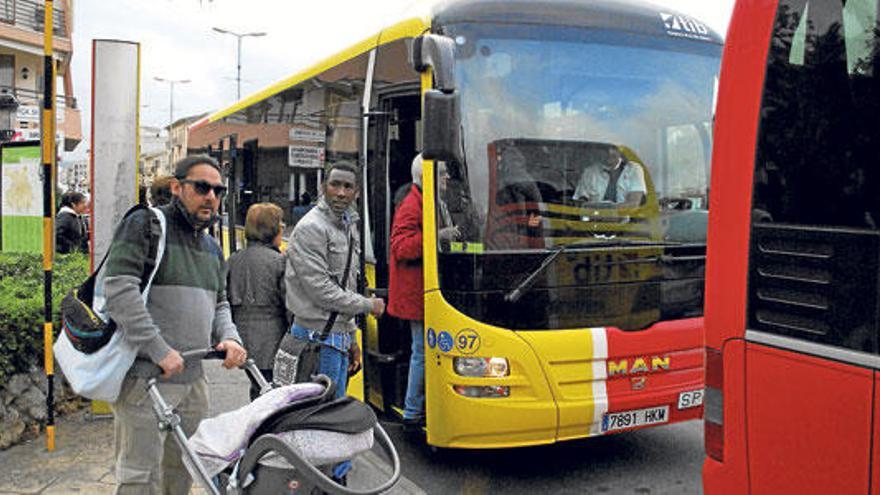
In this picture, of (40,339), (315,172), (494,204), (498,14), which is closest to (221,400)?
(40,339)

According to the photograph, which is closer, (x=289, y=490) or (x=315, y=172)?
(x=289, y=490)

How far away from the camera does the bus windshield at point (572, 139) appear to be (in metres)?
4.85

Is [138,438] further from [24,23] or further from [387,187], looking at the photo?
[24,23]

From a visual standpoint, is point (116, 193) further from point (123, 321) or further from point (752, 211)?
point (752, 211)

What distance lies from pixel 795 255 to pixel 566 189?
8.09 feet

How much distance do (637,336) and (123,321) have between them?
10.1 feet

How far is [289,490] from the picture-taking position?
2.65 metres

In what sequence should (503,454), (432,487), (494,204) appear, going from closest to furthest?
(494,204) → (432,487) → (503,454)

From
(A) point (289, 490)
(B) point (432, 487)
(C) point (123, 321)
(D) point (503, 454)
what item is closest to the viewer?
(A) point (289, 490)

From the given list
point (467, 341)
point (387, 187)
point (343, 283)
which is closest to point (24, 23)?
point (387, 187)

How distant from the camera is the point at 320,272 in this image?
4645 mm

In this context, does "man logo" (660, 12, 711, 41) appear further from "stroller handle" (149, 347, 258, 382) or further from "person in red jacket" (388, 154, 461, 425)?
"stroller handle" (149, 347, 258, 382)

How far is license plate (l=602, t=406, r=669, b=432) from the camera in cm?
492

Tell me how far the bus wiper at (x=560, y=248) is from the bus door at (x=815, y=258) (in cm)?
209
